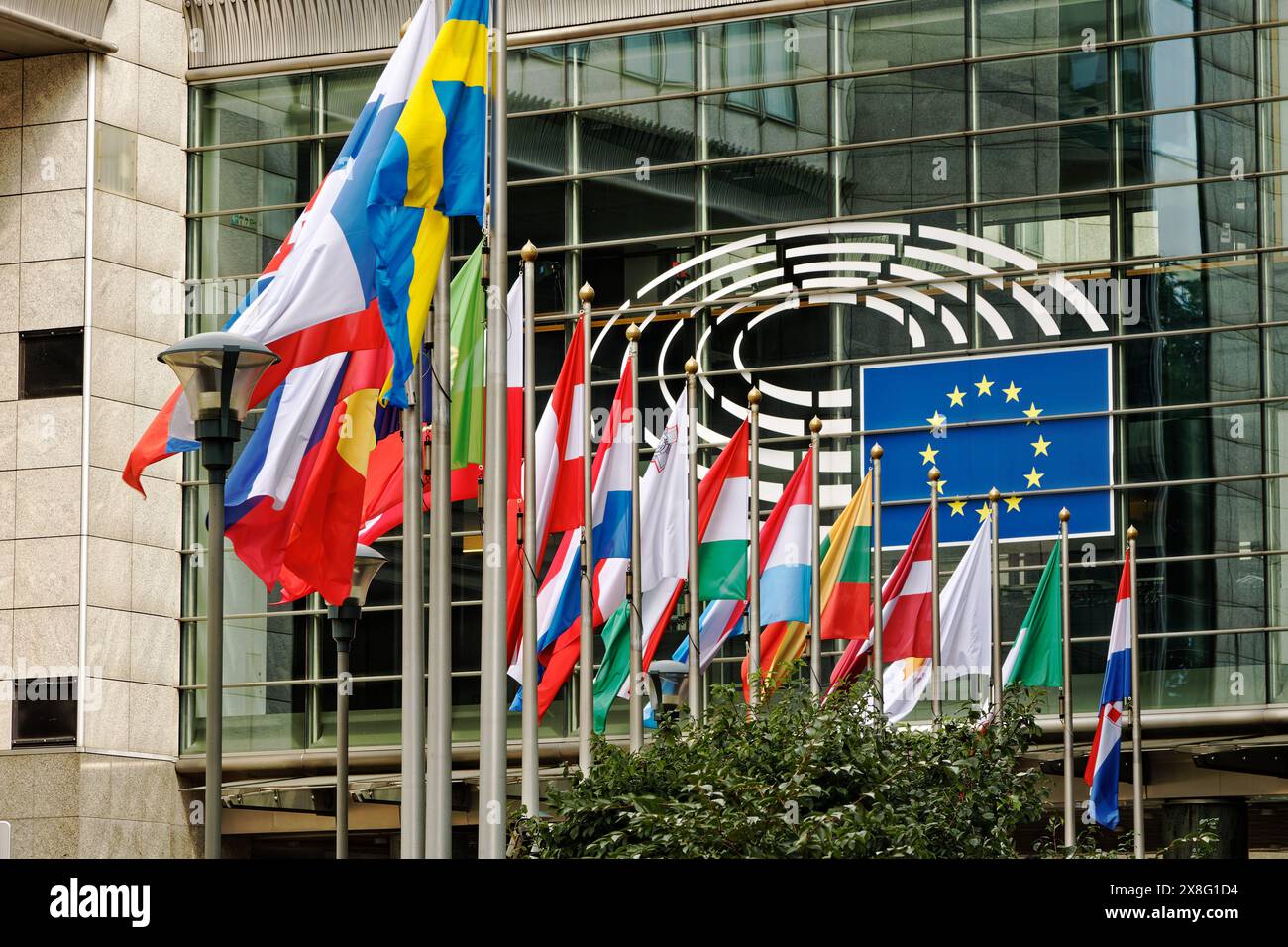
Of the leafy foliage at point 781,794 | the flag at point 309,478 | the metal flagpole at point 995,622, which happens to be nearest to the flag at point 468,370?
the flag at point 309,478

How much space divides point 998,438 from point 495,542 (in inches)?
731

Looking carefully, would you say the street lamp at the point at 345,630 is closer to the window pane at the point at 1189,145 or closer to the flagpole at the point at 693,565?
the flagpole at the point at 693,565

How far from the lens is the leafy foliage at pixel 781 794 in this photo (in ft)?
46.1

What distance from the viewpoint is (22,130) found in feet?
124

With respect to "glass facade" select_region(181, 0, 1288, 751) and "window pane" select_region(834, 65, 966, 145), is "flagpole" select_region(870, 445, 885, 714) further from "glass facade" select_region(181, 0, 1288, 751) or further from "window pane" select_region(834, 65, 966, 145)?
"window pane" select_region(834, 65, 966, 145)

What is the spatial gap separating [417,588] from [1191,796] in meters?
21.4

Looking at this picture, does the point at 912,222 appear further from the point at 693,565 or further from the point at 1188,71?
the point at 693,565

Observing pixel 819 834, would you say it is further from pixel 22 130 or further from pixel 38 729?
pixel 22 130

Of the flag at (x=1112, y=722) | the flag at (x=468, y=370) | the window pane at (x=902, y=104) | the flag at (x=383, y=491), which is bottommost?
the flag at (x=1112, y=722)

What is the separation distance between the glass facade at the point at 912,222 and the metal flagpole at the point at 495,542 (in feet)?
57.9

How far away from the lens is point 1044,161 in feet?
112

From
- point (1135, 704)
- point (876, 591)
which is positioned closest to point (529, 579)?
point (876, 591)

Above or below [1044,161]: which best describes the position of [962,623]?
below
